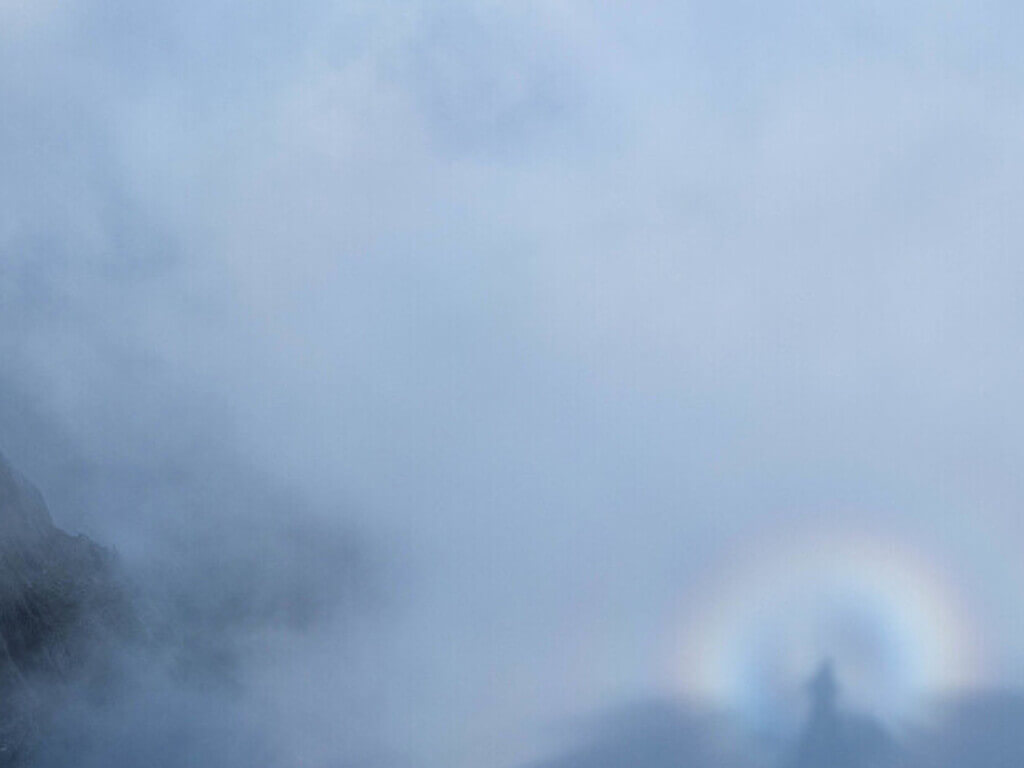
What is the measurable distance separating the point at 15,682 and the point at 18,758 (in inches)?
494

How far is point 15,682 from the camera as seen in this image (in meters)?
199

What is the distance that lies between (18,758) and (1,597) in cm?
2683

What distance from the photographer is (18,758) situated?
→ 198500mm

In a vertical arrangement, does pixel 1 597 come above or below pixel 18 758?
above

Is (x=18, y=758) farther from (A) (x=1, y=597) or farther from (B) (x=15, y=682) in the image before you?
(A) (x=1, y=597)

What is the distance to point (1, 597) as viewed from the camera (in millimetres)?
198375

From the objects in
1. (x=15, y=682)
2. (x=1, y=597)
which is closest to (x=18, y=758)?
(x=15, y=682)

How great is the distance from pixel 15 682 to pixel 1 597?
14332 mm
